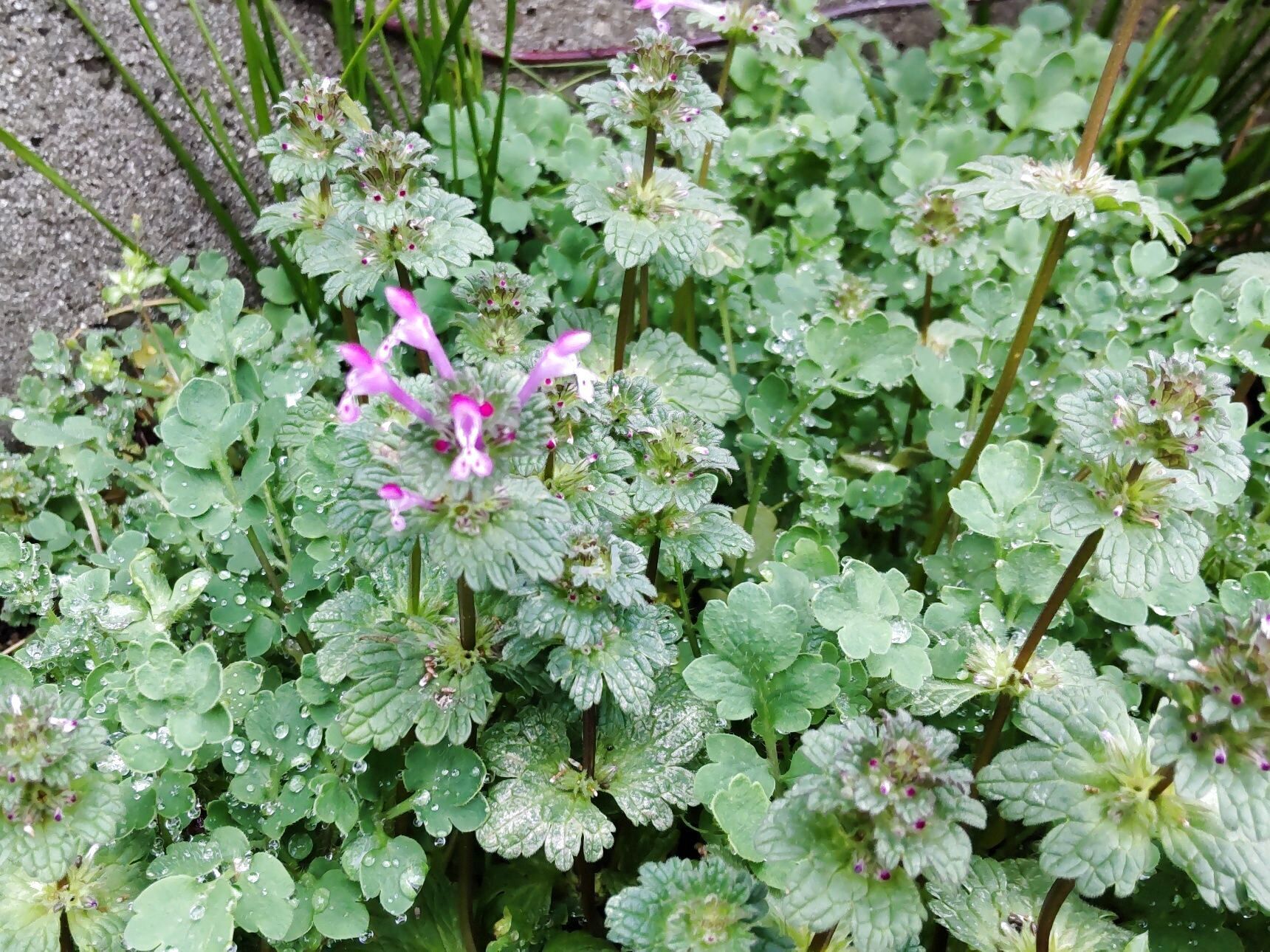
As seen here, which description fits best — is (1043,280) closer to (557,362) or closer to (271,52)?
(557,362)

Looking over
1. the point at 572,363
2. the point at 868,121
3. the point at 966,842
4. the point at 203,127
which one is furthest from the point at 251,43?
the point at 966,842

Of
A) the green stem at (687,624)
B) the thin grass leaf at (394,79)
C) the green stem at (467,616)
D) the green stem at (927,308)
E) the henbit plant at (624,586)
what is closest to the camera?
the henbit plant at (624,586)

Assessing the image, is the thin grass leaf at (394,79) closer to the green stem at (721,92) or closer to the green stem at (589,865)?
the green stem at (721,92)

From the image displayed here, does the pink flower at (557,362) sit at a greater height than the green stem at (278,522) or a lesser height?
greater

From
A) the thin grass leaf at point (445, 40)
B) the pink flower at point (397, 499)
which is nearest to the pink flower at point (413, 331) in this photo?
the pink flower at point (397, 499)

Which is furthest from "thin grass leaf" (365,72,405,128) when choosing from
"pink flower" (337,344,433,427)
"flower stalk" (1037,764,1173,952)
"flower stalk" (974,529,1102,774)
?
"flower stalk" (1037,764,1173,952)

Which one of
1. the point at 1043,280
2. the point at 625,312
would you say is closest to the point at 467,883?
the point at 625,312
